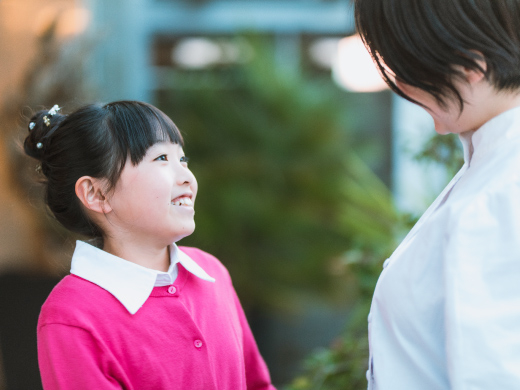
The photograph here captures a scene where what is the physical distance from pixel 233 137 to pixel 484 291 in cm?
341

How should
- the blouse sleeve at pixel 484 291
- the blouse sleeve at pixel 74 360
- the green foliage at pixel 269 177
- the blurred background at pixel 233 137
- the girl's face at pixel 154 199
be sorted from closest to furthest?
the blouse sleeve at pixel 484 291 < the blouse sleeve at pixel 74 360 < the girl's face at pixel 154 199 < the blurred background at pixel 233 137 < the green foliage at pixel 269 177

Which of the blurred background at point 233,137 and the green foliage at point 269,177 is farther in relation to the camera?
the green foliage at point 269,177

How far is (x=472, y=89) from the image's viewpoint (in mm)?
851

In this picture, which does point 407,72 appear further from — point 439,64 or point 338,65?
point 338,65

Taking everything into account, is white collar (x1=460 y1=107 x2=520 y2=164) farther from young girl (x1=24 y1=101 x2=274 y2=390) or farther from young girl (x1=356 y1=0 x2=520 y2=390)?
young girl (x1=24 y1=101 x2=274 y2=390)

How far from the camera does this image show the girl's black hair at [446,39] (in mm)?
813

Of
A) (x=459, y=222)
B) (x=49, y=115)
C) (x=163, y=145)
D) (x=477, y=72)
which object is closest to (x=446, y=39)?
(x=477, y=72)

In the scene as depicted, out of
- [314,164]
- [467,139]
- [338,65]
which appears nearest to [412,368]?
[467,139]

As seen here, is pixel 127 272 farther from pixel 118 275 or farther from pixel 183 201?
pixel 183 201

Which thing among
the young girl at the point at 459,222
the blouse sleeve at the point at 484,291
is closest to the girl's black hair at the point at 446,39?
the young girl at the point at 459,222

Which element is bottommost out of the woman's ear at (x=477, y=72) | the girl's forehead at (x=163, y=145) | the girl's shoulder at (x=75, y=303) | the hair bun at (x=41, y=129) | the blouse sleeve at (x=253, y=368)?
the blouse sleeve at (x=253, y=368)

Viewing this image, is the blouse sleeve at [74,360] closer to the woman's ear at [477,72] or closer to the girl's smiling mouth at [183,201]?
the girl's smiling mouth at [183,201]

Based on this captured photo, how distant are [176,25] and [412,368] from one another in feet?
14.2

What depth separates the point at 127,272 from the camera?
3.30 feet
